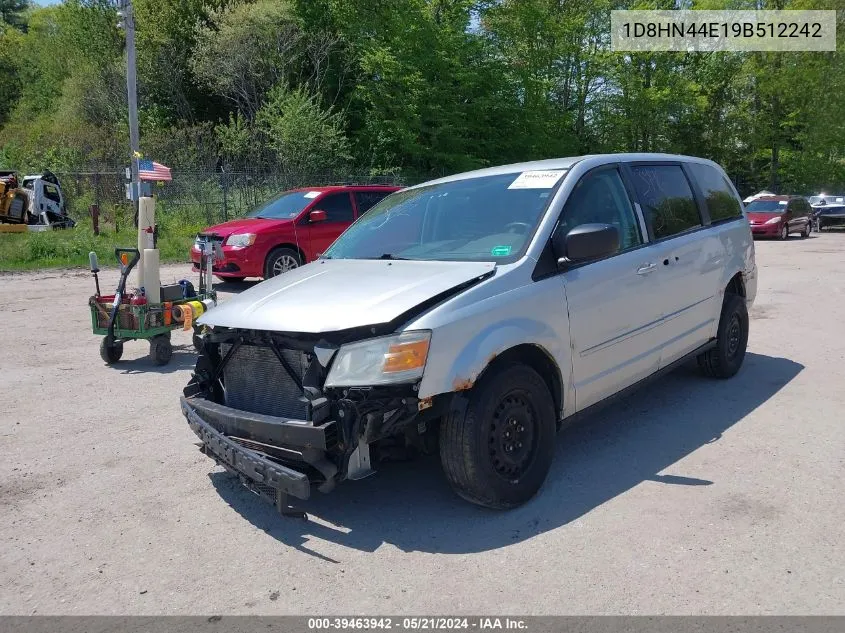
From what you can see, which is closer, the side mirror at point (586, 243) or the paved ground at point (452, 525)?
the paved ground at point (452, 525)

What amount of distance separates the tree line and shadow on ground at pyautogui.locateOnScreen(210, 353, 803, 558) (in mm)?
23035

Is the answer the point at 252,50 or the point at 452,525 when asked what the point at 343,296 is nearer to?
the point at 452,525

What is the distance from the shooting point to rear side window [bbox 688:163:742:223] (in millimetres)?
6152

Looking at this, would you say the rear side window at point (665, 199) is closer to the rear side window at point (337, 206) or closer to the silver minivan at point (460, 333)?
the silver minivan at point (460, 333)

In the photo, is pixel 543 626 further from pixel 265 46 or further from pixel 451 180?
pixel 265 46

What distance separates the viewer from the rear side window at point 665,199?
5.26m

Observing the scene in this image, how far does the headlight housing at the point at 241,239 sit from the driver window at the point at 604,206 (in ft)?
27.8

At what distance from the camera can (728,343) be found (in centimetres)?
635

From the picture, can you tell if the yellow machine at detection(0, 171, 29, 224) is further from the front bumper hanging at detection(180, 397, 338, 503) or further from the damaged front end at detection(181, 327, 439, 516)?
the front bumper hanging at detection(180, 397, 338, 503)

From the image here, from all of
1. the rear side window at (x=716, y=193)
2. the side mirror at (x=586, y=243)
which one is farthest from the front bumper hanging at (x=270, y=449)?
the rear side window at (x=716, y=193)

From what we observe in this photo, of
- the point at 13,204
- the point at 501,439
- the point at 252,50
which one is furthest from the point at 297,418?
the point at 252,50

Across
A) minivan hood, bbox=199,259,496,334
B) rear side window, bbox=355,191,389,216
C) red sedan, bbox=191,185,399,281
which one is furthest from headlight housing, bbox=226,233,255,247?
minivan hood, bbox=199,259,496,334

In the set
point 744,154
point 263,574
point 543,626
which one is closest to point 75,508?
point 263,574

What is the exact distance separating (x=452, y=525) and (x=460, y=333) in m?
1.05
